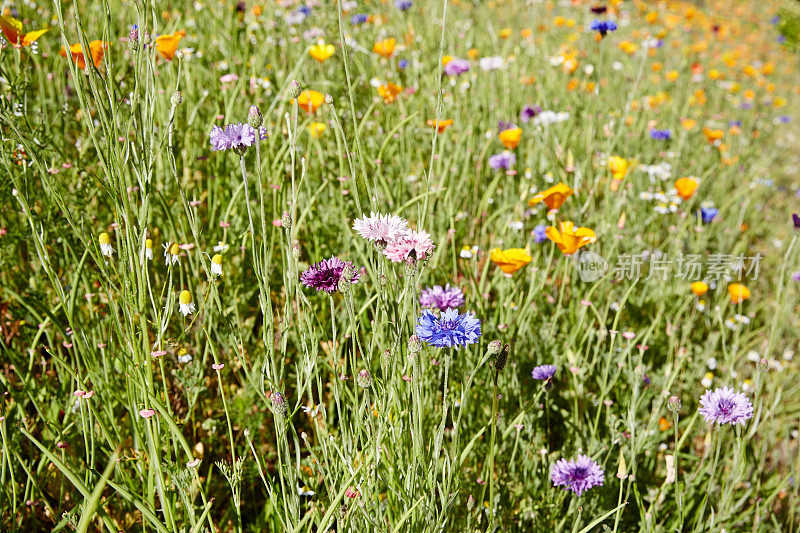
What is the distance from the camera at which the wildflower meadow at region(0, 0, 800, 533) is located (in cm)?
100

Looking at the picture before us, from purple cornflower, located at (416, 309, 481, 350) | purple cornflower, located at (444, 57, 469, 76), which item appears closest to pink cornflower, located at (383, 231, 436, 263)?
purple cornflower, located at (416, 309, 481, 350)

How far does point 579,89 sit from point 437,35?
86cm

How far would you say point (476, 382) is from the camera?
4.57ft

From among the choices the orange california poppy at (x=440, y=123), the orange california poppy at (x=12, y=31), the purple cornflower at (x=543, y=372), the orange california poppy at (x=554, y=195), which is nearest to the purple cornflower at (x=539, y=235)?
the orange california poppy at (x=554, y=195)

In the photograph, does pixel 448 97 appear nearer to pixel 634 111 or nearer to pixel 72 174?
pixel 634 111

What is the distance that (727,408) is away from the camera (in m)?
1.14

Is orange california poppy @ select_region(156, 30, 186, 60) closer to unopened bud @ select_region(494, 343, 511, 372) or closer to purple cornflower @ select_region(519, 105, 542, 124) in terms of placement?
unopened bud @ select_region(494, 343, 511, 372)

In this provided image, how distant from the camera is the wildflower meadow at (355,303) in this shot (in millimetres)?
1005

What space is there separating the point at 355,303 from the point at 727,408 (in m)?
0.87

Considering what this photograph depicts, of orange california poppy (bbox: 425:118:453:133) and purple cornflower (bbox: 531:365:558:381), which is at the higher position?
orange california poppy (bbox: 425:118:453:133)

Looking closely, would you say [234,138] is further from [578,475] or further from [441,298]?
[578,475]

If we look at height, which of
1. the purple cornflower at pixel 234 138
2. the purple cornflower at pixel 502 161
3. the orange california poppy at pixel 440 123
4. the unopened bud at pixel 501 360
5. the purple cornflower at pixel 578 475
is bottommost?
the purple cornflower at pixel 578 475

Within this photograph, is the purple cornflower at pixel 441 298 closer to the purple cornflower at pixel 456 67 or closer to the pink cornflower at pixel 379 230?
the pink cornflower at pixel 379 230

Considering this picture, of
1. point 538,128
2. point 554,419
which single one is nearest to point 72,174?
point 554,419
